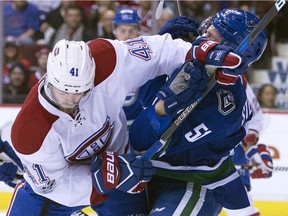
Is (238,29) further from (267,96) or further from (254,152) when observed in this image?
(267,96)

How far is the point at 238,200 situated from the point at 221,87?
514mm

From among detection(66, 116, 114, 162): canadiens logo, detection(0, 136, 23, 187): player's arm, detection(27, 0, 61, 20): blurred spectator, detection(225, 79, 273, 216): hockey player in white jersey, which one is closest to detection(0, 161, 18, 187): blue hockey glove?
detection(0, 136, 23, 187): player's arm

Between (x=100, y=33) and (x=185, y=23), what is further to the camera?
(x=100, y=33)

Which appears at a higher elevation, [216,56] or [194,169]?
[216,56]

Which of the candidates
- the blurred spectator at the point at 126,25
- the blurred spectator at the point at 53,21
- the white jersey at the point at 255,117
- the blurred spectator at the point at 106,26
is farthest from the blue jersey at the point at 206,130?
the blurred spectator at the point at 53,21

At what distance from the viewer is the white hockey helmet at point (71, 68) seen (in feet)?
8.07

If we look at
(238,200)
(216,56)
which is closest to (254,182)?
(238,200)

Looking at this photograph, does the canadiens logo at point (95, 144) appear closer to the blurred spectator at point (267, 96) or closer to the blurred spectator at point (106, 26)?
the blurred spectator at point (267, 96)

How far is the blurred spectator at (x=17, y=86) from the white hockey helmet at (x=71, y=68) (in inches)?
108

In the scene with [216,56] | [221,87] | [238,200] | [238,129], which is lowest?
[238,200]

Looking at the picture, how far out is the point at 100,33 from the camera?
5.66m

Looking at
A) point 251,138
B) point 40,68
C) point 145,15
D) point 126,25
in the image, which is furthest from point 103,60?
point 145,15

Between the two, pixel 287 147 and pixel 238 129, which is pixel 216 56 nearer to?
pixel 238 129

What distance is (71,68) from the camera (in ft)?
8.16
